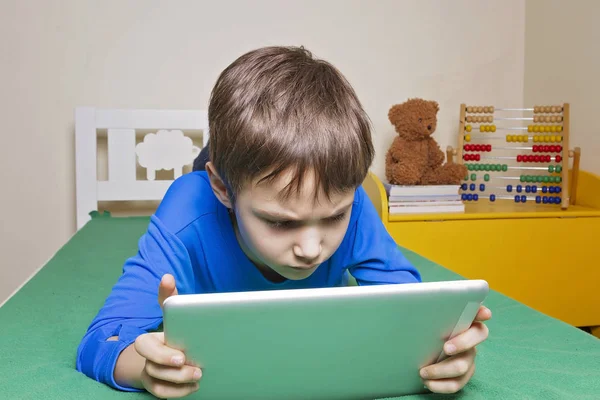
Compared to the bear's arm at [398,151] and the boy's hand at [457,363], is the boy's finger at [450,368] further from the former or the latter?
the bear's arm at [398,151]

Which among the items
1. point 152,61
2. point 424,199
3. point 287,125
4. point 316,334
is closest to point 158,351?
point 316,334

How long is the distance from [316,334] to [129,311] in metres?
0.32

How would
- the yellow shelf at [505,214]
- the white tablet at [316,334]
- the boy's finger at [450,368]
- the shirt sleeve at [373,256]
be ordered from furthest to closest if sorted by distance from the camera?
the yellow shelf at [505,214] → the shirt sleeve at [373,256] → the boy's finger at [450,368] → the white tablet at [316,334]

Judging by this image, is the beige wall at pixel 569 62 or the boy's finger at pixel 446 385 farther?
the beige wall at pixel 569 62

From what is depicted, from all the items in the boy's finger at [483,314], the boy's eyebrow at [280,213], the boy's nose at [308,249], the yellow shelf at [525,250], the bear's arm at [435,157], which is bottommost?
the yellow shelf at [525,250]

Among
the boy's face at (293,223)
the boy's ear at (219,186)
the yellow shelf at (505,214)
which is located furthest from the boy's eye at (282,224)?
the yellow shelf at (505,214)

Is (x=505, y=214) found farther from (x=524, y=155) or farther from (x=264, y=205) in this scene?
(x=264, y=205)

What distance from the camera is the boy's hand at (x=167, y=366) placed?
58cm

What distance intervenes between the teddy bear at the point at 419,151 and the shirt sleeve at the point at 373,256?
105 centimetres

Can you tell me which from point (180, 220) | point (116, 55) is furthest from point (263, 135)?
point (116, 55)

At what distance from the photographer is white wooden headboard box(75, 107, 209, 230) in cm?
211

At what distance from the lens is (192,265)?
0.96 meters

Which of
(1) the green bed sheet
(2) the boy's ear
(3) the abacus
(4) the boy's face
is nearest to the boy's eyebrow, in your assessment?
(4) the boy's face

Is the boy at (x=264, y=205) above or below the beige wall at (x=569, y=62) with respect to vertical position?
below
